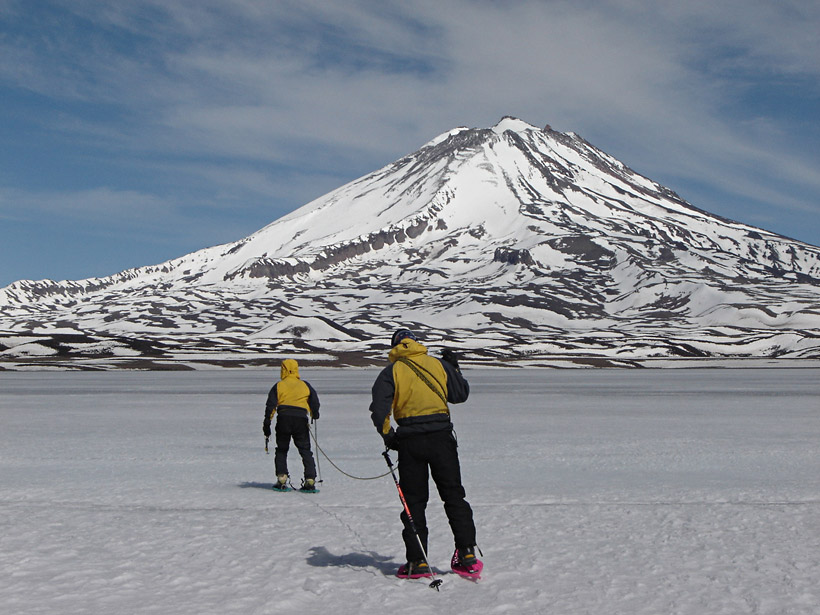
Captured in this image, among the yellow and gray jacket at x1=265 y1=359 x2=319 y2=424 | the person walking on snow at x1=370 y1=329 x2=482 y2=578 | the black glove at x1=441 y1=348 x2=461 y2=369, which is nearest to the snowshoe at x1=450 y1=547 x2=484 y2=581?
the person walking on snow at x1=370 y1=329 x2=482 y2=578

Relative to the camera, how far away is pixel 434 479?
8281 millimetres

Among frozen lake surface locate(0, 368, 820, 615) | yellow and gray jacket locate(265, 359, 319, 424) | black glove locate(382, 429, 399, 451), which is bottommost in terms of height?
frozen lake surface locate(0, 368, 820, 615)

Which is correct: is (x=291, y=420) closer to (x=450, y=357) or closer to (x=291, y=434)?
(x=291, y=434)

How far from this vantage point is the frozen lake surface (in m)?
7.56

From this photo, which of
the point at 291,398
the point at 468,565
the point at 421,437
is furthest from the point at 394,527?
the point at 291,398

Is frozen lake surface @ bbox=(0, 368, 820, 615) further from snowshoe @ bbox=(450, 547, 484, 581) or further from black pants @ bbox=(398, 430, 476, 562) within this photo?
black pants @ bbox=(398, 430, 476, 562)

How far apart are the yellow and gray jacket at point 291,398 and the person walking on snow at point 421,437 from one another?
5338mm

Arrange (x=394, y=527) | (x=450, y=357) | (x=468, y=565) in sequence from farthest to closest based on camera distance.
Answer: (x=394, y=527), (x=450, y=357), (x=468, y=565)

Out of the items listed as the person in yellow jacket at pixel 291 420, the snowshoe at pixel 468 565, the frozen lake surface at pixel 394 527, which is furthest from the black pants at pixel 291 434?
the snowshoe at pixel 468 565

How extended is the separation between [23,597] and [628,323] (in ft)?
643

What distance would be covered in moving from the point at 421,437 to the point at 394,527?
9.57 ft

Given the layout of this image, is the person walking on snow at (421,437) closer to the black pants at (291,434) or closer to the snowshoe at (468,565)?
the snowshoe at (468,565)

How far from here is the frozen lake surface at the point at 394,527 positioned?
756 centimetres

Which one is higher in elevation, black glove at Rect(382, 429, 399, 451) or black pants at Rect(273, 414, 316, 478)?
black glove at Rect(382, 429, 399, 451)
